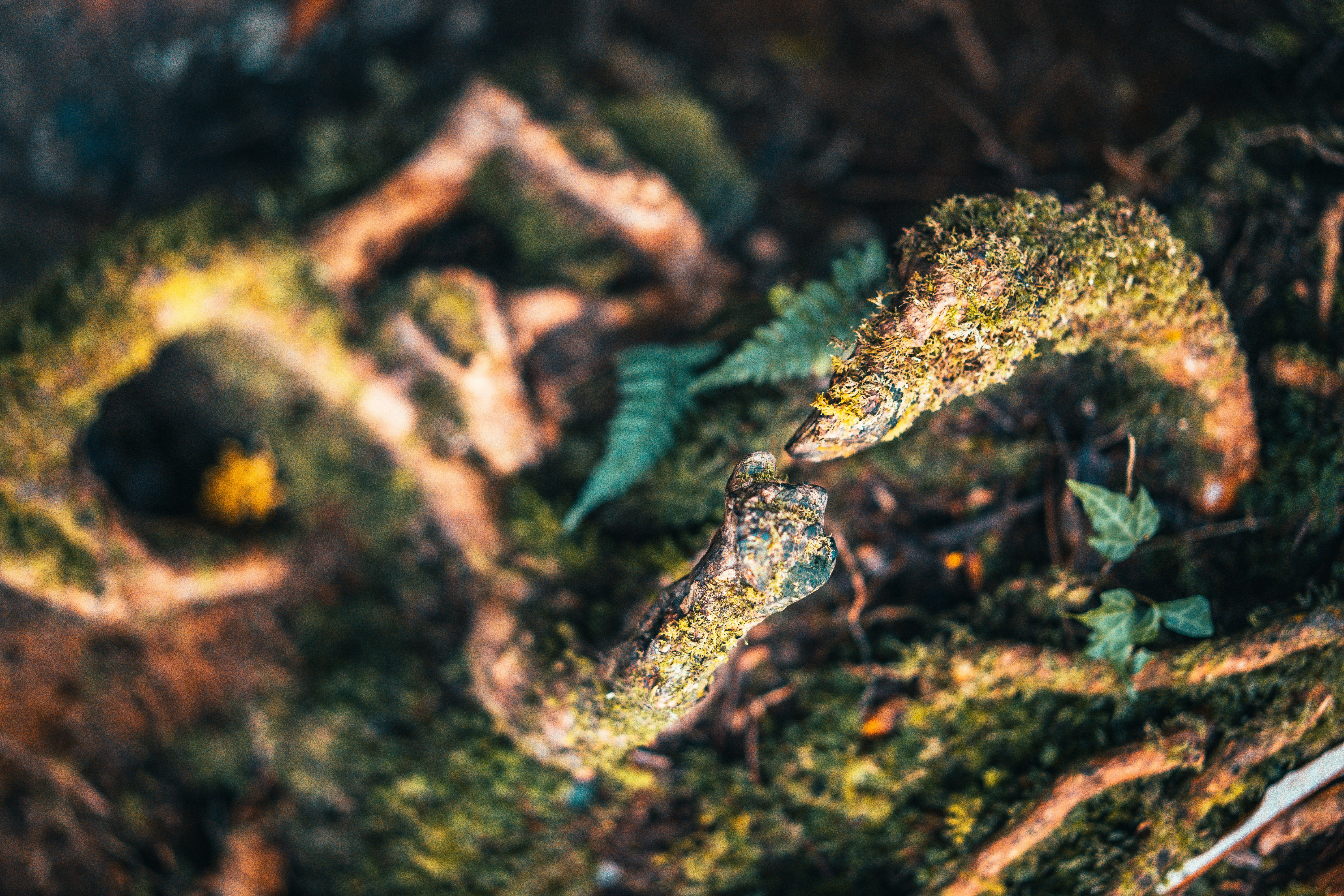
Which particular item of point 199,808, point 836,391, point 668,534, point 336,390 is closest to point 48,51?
point 336,390

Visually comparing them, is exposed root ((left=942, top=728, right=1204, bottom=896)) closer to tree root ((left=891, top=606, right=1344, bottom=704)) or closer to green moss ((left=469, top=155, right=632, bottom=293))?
tree root ((left=891, top=606, right=1344, bottom=704))

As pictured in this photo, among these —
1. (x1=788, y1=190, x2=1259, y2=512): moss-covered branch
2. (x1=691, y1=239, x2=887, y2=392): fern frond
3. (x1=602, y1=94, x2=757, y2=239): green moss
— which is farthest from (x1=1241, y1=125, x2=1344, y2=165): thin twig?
(x1=602, y1=94, x2=757, y2=239): green moss

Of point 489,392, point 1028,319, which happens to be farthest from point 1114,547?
point 489,392

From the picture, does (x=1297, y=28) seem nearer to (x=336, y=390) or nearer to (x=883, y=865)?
(x=883, y=865)

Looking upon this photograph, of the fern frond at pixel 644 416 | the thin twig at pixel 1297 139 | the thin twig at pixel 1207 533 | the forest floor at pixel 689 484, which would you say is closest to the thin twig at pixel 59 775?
the forest floor at pixel 689 484

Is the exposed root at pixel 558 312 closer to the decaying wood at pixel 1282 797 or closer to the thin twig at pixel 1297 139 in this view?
the thin twig at pixel 1297 139

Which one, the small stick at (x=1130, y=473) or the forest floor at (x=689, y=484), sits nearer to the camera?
the small stick at (x=1130, y=473)

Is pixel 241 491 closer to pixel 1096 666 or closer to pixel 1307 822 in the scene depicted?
pixel 1096 666
